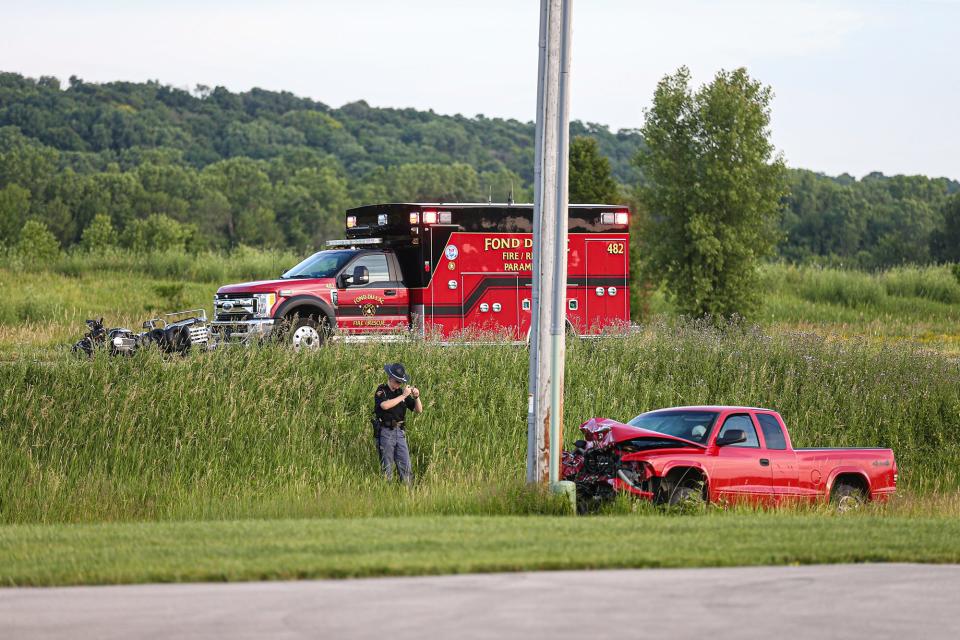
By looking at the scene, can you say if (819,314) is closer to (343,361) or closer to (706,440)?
(343,361)

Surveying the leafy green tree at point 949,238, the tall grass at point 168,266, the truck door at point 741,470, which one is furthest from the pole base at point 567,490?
the leafy green tree at point 949,238

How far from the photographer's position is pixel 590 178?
4547cm

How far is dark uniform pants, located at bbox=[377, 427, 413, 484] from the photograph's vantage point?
1656cm

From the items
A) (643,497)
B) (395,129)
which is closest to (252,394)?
(643,497)

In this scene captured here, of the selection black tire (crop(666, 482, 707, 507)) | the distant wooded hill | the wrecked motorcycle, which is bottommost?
black tire (crop(666, 482, 707, 507))

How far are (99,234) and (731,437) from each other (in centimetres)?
7462

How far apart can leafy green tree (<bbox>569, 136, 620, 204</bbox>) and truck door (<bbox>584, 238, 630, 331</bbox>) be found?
19.3 m

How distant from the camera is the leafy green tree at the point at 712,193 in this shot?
35844mm

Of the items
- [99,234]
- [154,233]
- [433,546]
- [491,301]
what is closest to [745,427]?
[433,546]

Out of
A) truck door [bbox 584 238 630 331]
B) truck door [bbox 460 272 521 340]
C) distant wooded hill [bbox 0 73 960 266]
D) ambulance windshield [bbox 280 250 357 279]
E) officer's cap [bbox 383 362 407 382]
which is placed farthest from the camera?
distant wooded hill [bbox 0 73 960 266]

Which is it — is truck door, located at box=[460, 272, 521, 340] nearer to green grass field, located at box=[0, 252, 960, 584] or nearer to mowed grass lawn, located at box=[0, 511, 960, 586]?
green grass field, located at box=[0, 252, 960, 584]

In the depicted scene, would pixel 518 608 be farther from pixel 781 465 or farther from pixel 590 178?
pixel 590 178

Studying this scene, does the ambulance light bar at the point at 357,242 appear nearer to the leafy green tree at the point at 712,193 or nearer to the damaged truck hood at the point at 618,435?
the damaged truck hood at the point at 618,435

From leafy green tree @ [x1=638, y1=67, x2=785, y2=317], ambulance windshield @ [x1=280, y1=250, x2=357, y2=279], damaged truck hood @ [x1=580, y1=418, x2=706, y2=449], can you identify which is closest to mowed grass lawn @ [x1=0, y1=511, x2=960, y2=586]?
damaged truck hood @ [x1=580, y1=418, x2=706, y2=449]
